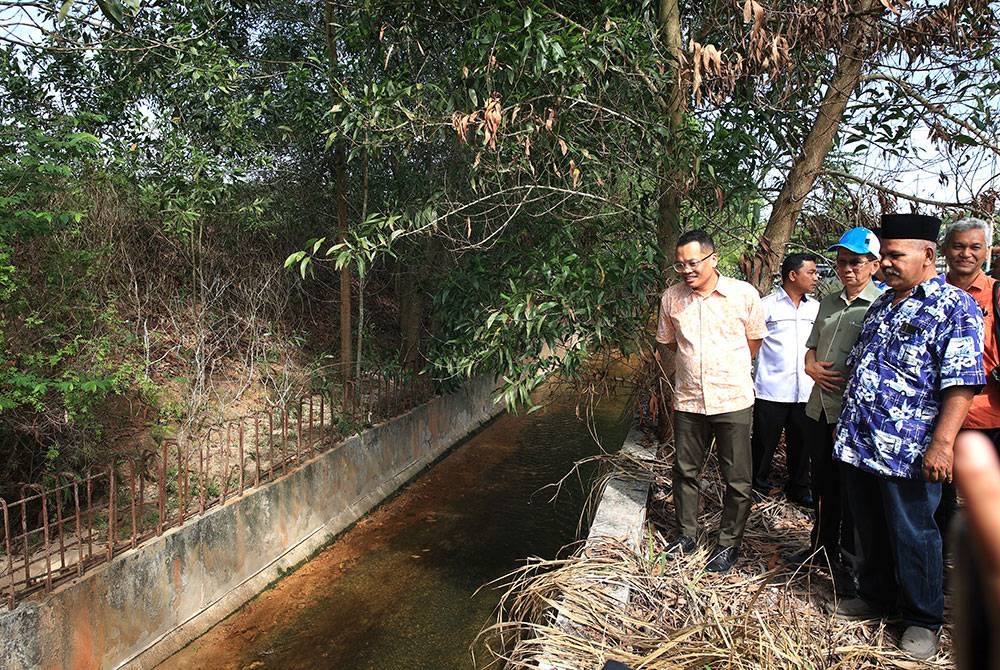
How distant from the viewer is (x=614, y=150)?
205 inches

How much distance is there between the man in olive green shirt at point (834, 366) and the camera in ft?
11.9

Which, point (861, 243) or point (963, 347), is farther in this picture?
point (861, 243)

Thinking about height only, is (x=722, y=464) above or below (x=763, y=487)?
above

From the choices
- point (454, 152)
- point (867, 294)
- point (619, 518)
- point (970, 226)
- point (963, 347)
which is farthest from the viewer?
point (454, 152)

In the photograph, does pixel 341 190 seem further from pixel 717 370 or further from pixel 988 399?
pixel 988 399

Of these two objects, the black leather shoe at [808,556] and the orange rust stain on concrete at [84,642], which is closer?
the black leather shoe at [808,556]

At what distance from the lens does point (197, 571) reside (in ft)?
16.1

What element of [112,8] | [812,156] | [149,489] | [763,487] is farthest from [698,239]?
[149,489]

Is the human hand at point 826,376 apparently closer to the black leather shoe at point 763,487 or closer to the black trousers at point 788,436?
the black trousers at point 788,436

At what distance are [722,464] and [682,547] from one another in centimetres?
57

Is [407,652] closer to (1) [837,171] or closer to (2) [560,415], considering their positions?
(1) [837,171]

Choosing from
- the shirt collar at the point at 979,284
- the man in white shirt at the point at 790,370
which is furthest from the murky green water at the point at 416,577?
the shirt collar at the point at 979,284

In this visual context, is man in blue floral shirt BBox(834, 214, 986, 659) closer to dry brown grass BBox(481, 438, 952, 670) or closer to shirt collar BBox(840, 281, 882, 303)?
dry brown grass BBox(481, 438, 952, 670)

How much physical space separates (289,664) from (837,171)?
5.69m
